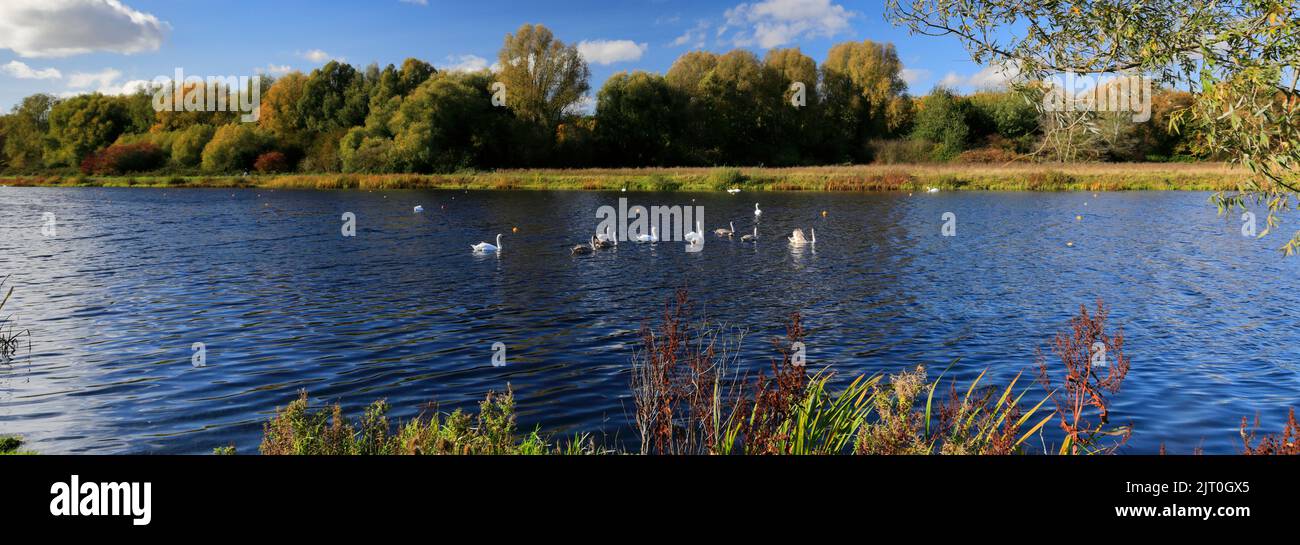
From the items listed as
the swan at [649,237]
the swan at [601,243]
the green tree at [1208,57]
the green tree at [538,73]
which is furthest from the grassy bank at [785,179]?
the green tree at [1208,57]

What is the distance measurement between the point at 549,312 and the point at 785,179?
48807mm

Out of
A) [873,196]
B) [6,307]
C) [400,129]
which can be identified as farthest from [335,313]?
[400,129]

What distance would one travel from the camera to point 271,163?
269 ft

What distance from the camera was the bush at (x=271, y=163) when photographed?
81.6m

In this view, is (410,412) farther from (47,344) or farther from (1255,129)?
(1255,129)

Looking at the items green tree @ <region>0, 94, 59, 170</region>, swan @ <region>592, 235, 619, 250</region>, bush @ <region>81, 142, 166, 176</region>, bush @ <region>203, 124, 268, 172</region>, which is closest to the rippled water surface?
swan @ <region>592, 235, 619, 250</region>

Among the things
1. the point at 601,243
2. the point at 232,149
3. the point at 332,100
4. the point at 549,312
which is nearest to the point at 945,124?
the point at 332,100

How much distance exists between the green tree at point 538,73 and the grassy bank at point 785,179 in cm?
1477

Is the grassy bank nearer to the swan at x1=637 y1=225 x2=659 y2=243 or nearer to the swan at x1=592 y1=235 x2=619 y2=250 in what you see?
the swan at x1=637 y1=225 x2=659 y2=243

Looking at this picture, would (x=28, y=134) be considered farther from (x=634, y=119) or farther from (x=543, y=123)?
(x=634, y=119)

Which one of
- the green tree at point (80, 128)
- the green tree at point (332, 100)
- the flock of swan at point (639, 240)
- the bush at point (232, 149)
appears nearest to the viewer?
the flock of swan at point (639, 240)

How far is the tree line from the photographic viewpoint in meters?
79.9

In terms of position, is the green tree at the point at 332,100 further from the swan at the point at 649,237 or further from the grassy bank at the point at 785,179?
the swan at the point at 649,237

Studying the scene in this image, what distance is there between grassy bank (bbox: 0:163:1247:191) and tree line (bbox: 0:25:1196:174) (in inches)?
230
